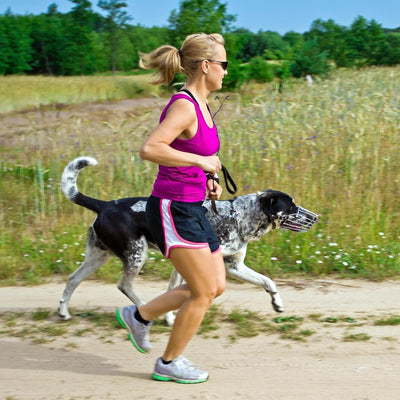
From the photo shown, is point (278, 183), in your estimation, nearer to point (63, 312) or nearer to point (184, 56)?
point (63, 312)

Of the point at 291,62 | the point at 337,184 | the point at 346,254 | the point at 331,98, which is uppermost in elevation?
the point at 291,62

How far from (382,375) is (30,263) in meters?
4.27

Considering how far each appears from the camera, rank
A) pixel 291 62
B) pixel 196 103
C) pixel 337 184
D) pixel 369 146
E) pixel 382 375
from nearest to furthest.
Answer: pixel 196 103 < pixel 382 375 < pixel 337 184 < pixel 369 146 < pixel 291 62

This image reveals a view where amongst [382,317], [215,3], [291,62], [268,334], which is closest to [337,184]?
[382,317]

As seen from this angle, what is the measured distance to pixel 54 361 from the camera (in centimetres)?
417

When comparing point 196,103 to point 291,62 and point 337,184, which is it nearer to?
point 337,184

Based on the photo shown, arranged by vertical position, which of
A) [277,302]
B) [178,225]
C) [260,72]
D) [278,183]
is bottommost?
[277,302]

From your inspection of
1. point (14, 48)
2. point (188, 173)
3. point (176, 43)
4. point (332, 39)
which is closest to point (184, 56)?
point (188, 173)

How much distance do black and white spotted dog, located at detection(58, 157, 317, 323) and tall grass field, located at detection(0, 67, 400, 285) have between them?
1148 mm

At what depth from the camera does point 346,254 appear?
6.16 metres

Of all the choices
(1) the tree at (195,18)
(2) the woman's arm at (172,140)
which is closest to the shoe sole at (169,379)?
(2) the woman's arm at (172,140)

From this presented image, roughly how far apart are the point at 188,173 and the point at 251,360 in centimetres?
164

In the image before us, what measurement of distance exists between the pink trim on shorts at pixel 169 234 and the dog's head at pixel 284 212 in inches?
67.0

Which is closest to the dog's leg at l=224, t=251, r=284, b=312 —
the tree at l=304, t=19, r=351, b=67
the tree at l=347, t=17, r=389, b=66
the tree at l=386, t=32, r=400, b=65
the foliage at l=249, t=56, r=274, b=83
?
the foliage at l=249, t=56, r=274, b=83
